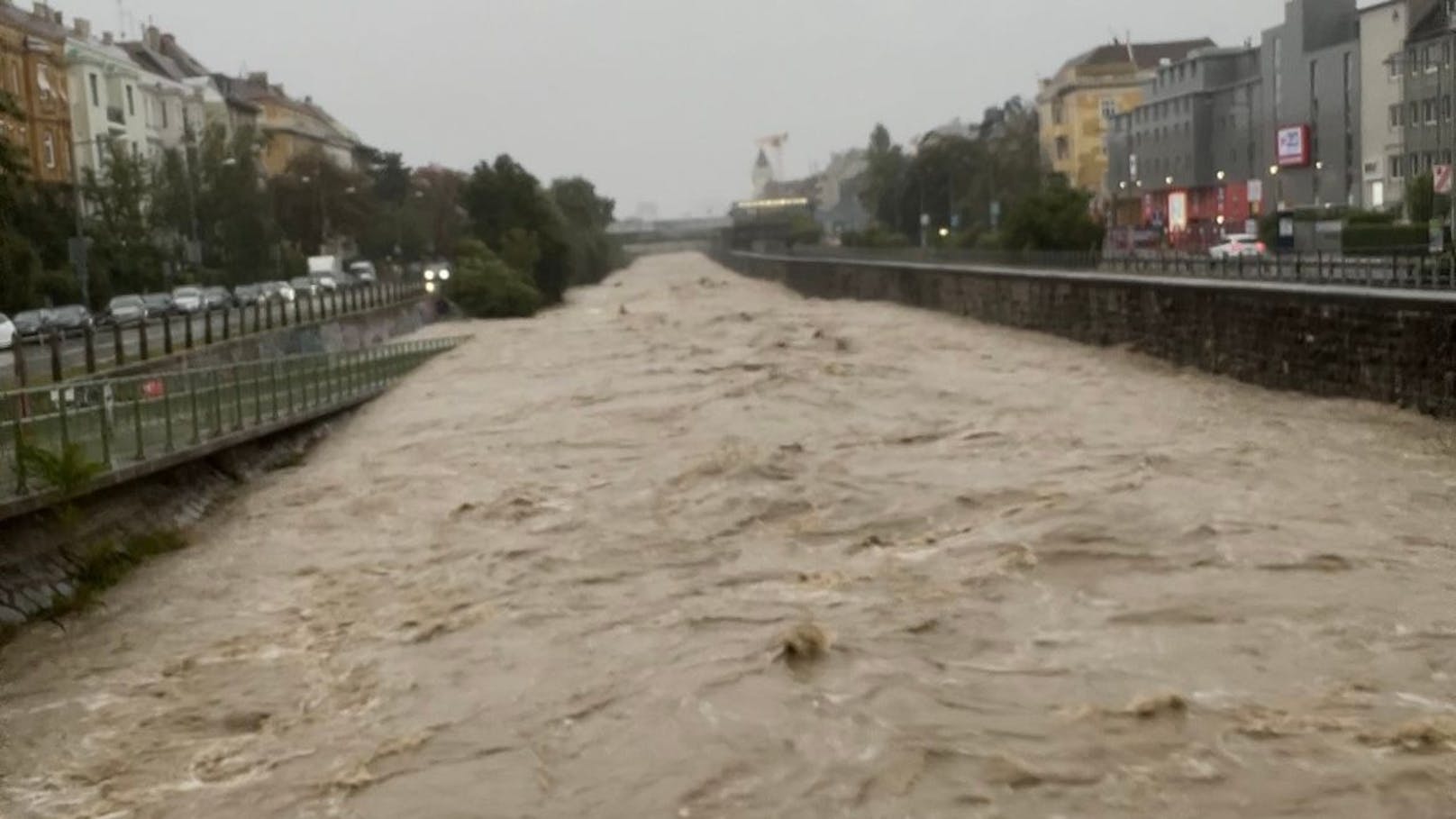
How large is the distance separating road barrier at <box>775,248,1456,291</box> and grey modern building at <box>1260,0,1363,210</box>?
18.2 metres

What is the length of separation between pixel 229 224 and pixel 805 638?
64.5 m

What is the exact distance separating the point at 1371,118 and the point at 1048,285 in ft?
139

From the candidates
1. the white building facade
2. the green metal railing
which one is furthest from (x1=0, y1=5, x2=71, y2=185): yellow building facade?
the green metal railing

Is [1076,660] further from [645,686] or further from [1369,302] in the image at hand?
[1369,302]

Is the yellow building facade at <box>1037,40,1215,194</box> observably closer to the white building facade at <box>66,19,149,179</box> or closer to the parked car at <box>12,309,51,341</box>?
the white building facade at <box>66,19,149,179</box>

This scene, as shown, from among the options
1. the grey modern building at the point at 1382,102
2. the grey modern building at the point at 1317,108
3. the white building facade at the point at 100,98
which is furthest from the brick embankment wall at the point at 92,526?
the grey modern building at the point at 1317,108

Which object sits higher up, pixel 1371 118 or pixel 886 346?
pixel 1371 118

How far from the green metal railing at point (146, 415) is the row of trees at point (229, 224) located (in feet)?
13.0

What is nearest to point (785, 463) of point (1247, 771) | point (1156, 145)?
point (1247, 771)

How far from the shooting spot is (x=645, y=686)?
12.2 meters

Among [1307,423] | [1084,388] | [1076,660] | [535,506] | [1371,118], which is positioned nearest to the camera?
[1076,660]

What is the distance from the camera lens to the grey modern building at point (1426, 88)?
230ft

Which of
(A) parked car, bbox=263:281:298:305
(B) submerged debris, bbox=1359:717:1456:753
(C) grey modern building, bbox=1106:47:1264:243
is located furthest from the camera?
(C) grey modern building, bbox=1106:47:1264:243

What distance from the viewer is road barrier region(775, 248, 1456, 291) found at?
118ft
